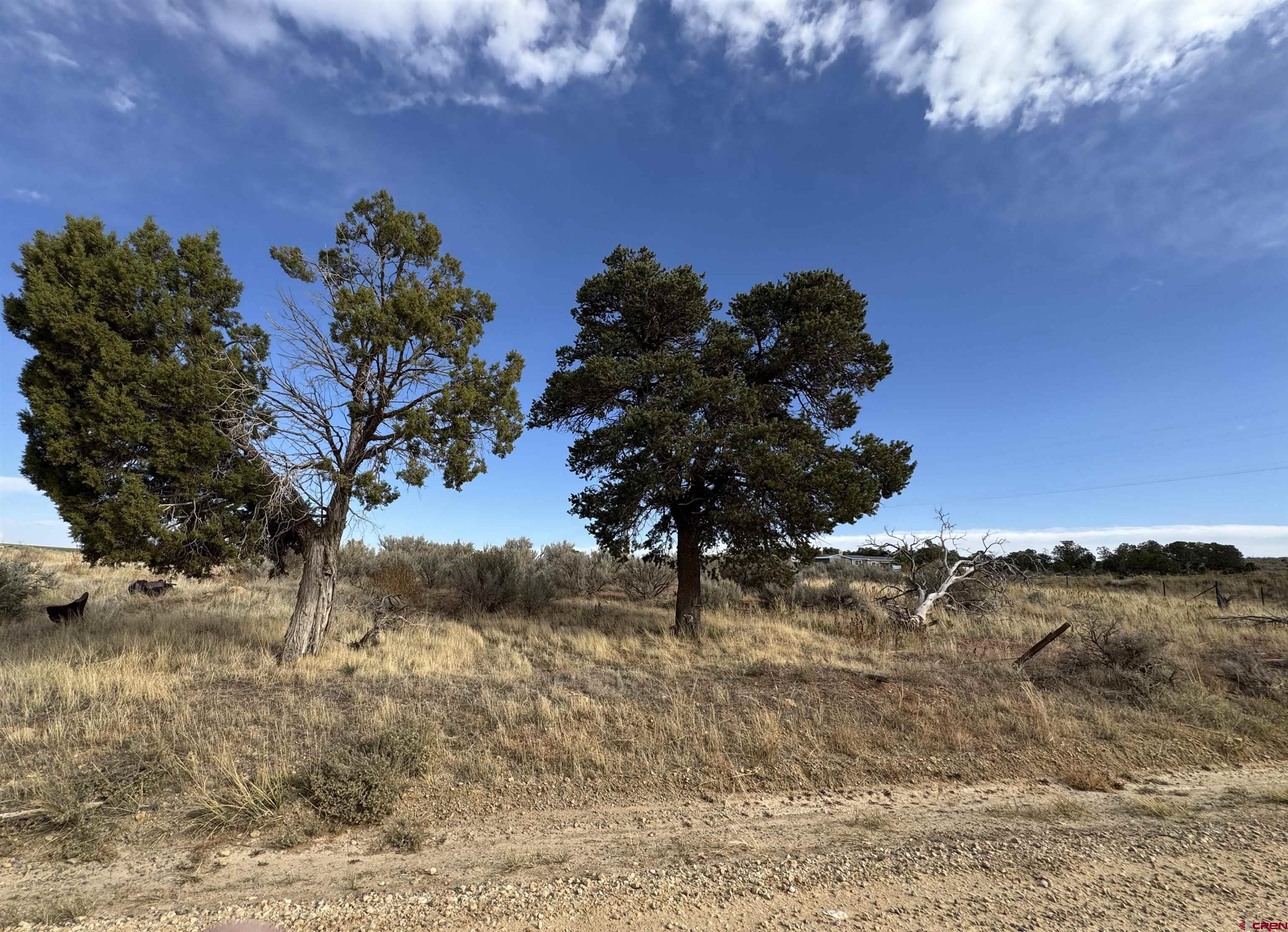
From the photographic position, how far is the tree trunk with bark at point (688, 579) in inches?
555

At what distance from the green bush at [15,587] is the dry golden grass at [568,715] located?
2.17 meters

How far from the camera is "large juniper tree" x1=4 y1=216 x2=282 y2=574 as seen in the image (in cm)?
867

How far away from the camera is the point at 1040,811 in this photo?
17.6 ft

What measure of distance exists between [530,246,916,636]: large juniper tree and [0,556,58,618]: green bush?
45.2ft

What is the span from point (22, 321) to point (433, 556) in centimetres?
1506

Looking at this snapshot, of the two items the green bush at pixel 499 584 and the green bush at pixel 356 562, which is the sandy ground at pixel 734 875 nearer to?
the green bush at pixel 499 584

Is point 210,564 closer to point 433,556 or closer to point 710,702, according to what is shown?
point 710,702

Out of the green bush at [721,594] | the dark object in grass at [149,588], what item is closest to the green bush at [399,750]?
the green bush at [721,594]

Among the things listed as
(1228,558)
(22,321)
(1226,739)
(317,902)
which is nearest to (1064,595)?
(1226,739)

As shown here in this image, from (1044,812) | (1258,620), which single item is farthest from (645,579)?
(1258,620)

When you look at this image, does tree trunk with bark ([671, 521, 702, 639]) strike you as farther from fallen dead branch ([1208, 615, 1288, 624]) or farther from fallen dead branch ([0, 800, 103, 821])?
fallen dead branch ([1208, 615, 1288, 624])

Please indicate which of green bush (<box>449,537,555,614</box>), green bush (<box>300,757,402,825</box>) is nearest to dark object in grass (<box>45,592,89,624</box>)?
green bush (<box>449,537,555,614</box>)

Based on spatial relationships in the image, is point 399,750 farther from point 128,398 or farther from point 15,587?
point 15,587

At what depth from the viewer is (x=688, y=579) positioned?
47.3ft
